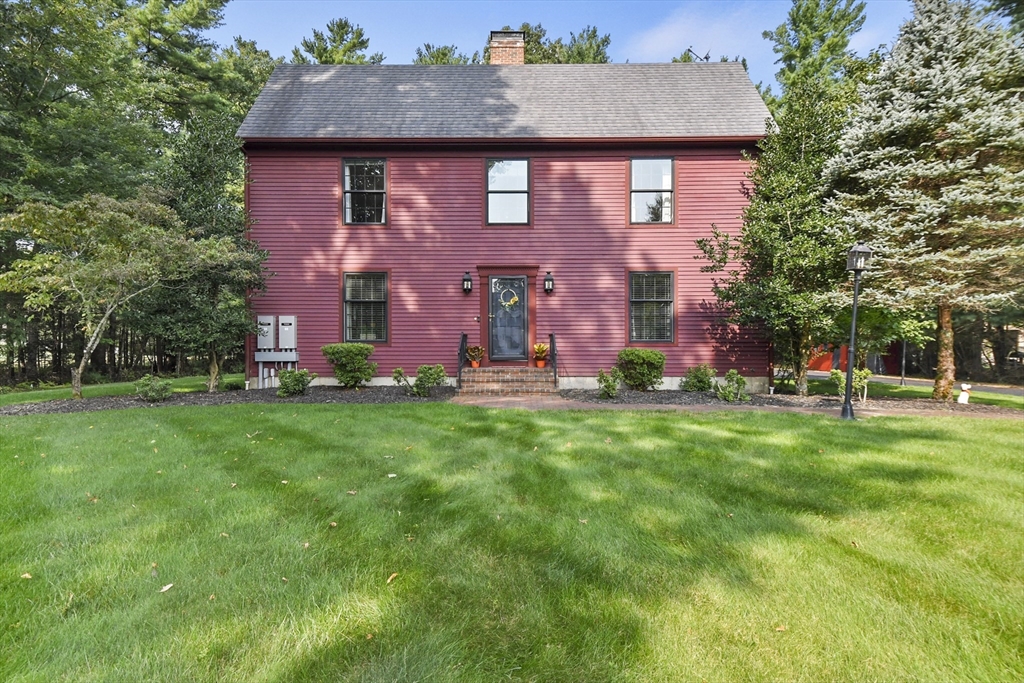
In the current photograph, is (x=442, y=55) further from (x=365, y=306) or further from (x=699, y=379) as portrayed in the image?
(x=699, y=379)

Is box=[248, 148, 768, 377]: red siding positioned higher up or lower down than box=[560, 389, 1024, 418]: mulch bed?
higher up

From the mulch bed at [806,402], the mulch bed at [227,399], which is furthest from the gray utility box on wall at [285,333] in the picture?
the mulch bed at [806,402]

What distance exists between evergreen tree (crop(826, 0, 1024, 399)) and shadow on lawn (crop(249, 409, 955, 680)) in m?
4.28

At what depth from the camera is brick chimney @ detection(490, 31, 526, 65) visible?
11898mm

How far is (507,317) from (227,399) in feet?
18.6

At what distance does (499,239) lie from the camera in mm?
9648

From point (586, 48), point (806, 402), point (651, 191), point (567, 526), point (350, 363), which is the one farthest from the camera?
point (586, 48)

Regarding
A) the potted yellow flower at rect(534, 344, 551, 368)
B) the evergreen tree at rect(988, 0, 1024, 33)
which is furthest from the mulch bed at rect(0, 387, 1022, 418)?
the evergreen tree at rect(988, 0, 1024, 33)

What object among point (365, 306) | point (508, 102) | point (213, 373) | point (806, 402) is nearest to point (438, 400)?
point (365, 306)

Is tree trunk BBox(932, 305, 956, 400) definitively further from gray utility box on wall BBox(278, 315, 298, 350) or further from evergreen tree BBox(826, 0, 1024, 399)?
gray utility box on wall BBox(278, 315, 298, 350)

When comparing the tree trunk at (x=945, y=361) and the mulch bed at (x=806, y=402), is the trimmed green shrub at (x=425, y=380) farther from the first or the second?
the tree trunk at (x=945, y=361)

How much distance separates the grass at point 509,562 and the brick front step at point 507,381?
3.99 metres

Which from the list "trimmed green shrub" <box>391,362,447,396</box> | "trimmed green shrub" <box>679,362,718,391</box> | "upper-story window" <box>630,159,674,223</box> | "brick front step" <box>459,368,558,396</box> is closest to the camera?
"trimmed green shrub" <box>391,362,447,396</box>

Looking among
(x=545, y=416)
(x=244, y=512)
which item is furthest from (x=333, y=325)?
(x=244, y=512)
